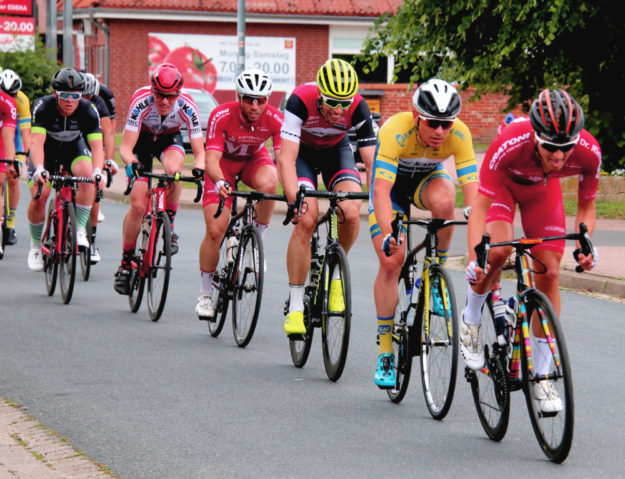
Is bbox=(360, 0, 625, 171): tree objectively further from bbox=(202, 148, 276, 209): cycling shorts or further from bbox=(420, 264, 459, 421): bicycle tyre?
bbox=(420, 264, 459, 421): bicycle tyre

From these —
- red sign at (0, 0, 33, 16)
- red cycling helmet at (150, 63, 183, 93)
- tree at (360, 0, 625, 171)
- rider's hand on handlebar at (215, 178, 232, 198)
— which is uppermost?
red sign at (0, 0, 33, 16)

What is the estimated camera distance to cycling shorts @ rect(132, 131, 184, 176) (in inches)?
423

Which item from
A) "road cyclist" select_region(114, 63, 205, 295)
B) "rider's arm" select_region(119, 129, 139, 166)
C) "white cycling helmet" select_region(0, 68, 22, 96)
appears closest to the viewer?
"rider's arm" select_region(119, 129, 139, 166)

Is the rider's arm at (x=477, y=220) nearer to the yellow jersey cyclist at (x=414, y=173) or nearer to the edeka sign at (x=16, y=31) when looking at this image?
the yellow jersey cyclist at (x=414, y=173)

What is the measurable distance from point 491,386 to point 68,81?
20.6 ft

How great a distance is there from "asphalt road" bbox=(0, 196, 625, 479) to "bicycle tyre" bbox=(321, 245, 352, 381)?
0.15 meters

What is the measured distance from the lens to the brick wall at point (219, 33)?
4378cm

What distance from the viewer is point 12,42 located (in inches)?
1387

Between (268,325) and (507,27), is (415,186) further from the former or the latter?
(507,27)

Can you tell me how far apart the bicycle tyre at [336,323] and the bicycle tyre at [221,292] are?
1.47m

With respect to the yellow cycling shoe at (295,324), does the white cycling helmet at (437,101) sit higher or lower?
higher

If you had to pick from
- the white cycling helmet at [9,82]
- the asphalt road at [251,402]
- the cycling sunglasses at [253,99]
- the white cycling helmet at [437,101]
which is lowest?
the asphalt road at [251,402]

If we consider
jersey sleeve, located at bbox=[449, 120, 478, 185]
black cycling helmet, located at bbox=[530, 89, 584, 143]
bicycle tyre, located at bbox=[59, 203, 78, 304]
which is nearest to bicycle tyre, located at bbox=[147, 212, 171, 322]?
bicycle tyre, located at bbox=[59, 203, 78, 304]

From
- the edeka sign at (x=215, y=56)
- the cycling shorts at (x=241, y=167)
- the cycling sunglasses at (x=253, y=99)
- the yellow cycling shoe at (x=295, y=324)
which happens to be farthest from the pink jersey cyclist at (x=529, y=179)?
the edeka sign at (x=215, y=56)
